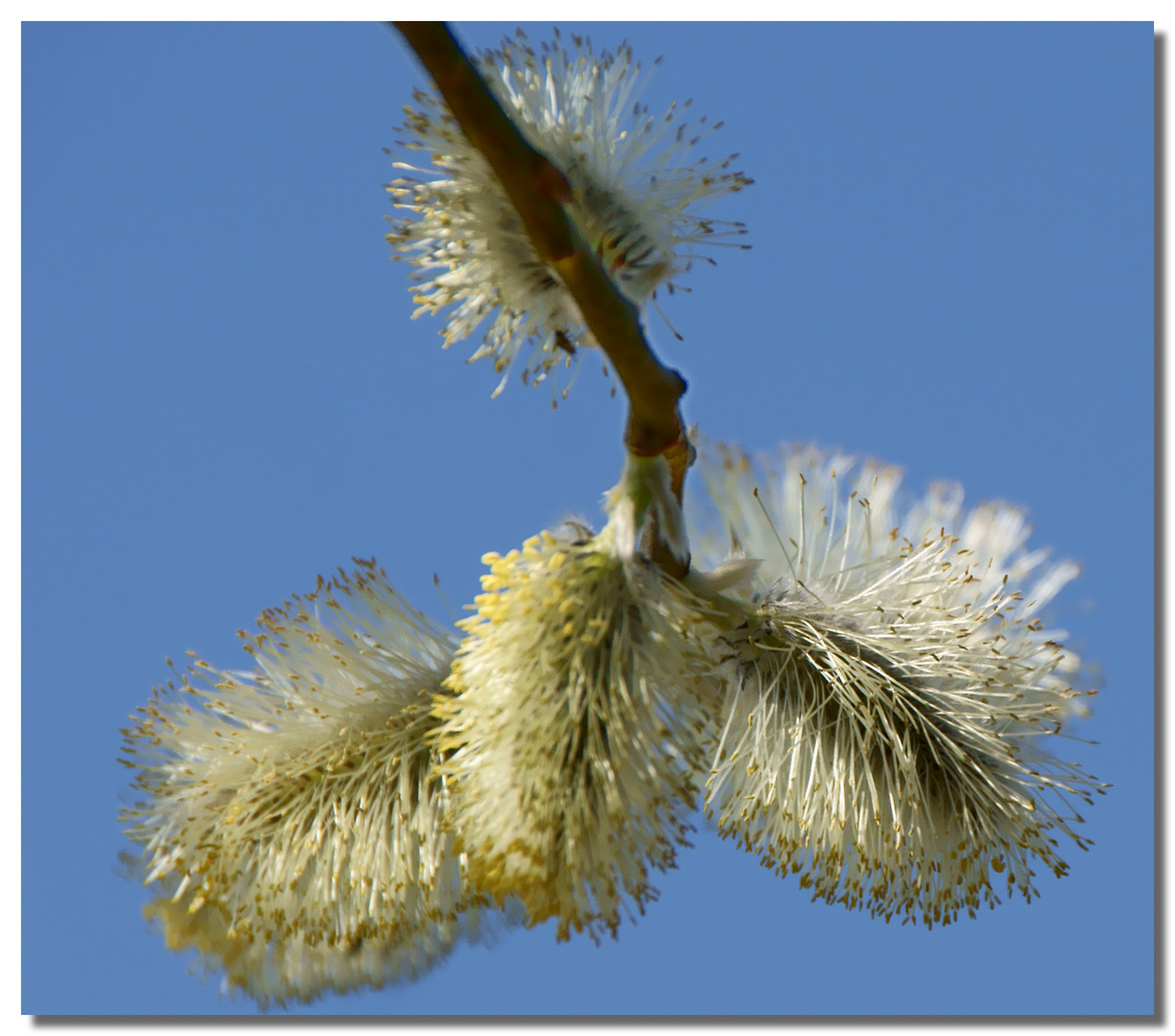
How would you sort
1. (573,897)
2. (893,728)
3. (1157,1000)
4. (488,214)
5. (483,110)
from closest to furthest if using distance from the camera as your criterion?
(483,110)
(573,897)
(488,214)
(893,728)
(1157,1000)

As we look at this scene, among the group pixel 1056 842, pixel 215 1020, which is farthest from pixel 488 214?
pixel 215 1020

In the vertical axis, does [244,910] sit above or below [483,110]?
below

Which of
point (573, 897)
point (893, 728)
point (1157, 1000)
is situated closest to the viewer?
point (573, 897)

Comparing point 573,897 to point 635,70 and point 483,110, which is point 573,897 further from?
point 635,70

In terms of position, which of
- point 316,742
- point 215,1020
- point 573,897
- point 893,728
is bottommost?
point 215,1020

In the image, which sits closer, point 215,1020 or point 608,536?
point 608,536
